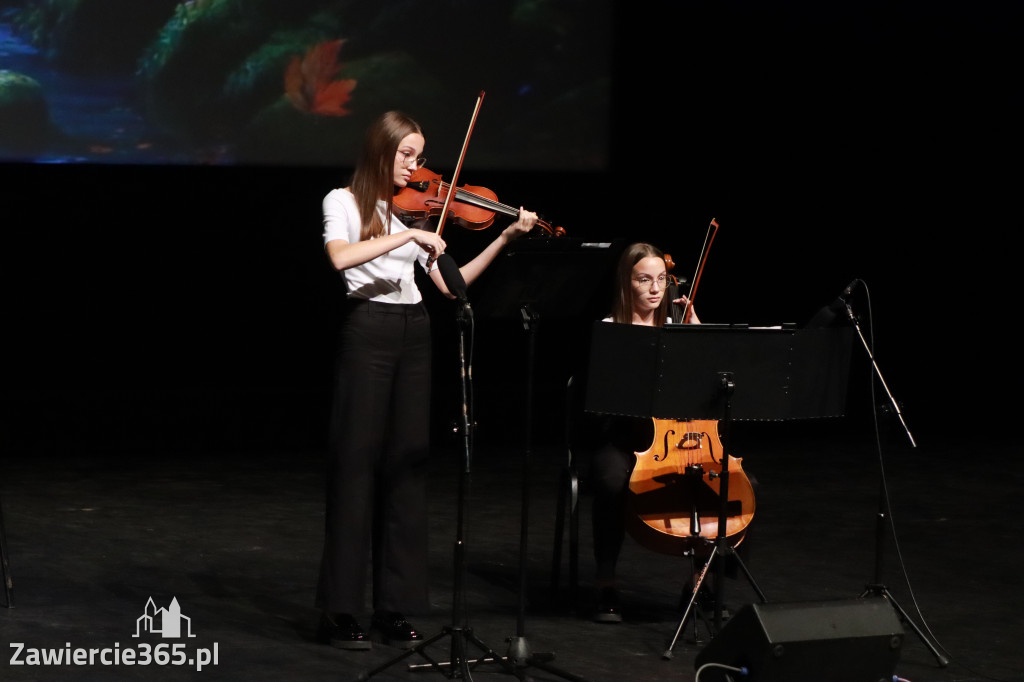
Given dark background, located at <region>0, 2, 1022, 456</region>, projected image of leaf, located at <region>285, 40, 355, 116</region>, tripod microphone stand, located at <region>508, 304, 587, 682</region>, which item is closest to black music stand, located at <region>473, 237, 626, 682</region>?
tripod microphone stand, located at <region>508, 304, 587, 682</region>

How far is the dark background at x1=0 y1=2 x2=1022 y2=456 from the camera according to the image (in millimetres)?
7113

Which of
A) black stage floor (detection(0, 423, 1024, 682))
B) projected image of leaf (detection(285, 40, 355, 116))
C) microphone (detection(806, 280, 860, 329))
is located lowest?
black stage floor (detection(0, 423, 1024, 682))

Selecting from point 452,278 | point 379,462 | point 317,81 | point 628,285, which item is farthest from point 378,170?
point 317,81

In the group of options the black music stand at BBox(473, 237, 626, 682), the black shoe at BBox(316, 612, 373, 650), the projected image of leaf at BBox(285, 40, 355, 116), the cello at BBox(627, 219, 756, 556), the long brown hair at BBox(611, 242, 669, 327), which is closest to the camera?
the black music stand at BBox(473, 237, 626, 682)

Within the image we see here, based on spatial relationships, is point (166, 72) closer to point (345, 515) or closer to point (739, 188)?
point (739, 188)

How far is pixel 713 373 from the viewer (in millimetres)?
3674

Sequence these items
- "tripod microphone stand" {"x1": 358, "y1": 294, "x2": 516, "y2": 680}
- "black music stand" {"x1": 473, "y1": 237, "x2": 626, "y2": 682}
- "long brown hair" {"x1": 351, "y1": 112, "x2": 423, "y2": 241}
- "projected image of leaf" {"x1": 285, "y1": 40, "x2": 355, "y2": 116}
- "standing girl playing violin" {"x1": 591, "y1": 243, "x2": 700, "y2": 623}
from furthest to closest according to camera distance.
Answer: "projected image of leaf" {"x1": 285, "y1": 40, "x2": 355, "y2": 116} → "standing girl playing violin" {"x1": 591, "y1": 243, "x2": 700, "y2": 623} → "long brown hair" {"x1": 351, "y1": 112, "x2": 423, "y2": 241} → "black music stand" {"x1": 473, "y1": 237, "x2": 626, "y2": 682} → "tripod microphone stand" {"x1": 358, "y1": 294, "x2": 516, "y2": 680}

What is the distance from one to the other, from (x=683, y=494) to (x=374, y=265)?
3.57 ft

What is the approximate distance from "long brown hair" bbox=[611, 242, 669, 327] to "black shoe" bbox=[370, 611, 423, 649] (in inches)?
42.8

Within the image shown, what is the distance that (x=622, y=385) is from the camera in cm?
367

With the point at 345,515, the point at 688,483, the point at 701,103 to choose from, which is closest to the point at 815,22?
the point at 701,103

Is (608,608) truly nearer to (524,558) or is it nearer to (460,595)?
(524,558)

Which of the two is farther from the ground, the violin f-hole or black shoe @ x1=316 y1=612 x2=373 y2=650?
the violin f-hole

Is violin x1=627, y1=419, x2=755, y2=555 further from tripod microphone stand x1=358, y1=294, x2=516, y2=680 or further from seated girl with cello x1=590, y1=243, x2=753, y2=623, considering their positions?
tripod microphone stand x1=358, y1=294, x2=516, y2=680
